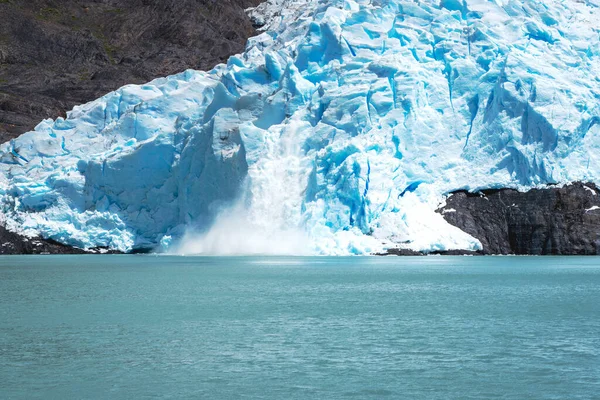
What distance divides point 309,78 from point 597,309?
24.5 metres

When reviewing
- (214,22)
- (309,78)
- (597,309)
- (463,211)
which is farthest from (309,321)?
(214,22)

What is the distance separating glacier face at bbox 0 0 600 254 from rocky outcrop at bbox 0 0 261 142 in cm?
1610

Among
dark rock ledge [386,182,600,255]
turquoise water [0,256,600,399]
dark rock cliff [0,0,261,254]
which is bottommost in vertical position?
turquoise water [0,256,600,399]

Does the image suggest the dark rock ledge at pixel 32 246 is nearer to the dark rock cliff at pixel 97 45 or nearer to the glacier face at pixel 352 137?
the glacier face at pixel 352 137

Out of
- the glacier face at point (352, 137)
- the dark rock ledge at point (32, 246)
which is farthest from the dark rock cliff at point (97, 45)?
the glacier face at point (352, 137)

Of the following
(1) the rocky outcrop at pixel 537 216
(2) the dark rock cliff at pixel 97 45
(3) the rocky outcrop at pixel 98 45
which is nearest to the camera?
(1) the rocky outcrop at pixel 537 216

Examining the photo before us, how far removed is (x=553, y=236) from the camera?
3512cm

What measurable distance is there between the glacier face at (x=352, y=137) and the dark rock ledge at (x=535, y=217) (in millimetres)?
485

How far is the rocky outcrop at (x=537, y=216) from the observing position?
34.1 meters

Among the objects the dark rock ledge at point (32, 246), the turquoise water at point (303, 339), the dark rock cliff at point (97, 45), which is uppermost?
the dark rock cliff at point (97, 45)

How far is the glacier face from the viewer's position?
111 feet

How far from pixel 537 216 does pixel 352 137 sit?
870 centimetres

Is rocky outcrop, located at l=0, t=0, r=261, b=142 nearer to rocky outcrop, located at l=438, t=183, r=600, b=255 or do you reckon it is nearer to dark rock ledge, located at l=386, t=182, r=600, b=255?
dark rock ledge, located at l=386, t=182, r=600, b=255

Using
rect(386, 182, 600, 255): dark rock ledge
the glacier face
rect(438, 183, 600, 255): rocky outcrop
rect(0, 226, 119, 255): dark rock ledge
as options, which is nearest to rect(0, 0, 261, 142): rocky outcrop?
rect(0, 226, 119, 255): dark rock ledge
